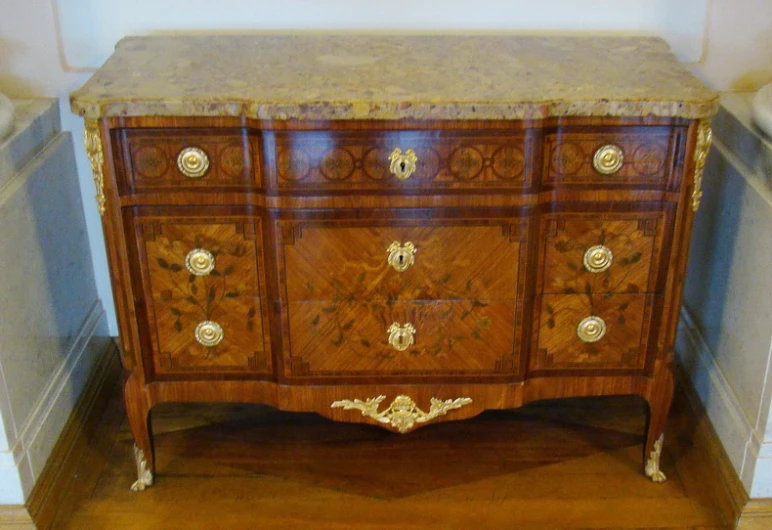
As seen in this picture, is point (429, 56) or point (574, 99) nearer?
point (574, 99)

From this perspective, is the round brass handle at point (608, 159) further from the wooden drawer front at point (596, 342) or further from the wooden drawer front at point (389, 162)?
the wooden drawer front at point (596, 342)

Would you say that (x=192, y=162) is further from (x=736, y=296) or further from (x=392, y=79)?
(x=736, y=296)

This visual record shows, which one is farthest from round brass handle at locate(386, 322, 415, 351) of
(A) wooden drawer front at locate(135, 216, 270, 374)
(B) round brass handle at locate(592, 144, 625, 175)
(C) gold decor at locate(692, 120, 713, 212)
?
(C) gold decor at locate(692, 120, 713, 212)

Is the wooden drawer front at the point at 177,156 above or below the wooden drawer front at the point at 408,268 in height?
above

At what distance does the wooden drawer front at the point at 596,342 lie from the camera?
5.63 feet

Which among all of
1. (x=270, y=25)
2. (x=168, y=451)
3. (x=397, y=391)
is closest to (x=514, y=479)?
(x=397, y=391)

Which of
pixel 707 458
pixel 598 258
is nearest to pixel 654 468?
pixel 707 458

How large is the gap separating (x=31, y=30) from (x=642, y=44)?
1.50 metres

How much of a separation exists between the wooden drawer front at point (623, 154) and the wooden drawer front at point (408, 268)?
14cm

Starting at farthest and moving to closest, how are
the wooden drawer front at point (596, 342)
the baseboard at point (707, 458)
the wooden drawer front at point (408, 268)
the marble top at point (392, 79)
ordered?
the baseboard at point (707, 458), the wooden drawer front at point (596, 342), the wooden drawer front at point (408, 268), the marble top at point (392, 79)

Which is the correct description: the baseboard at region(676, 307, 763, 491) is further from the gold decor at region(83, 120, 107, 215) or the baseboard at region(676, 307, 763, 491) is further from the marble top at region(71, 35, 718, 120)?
the gold decor at region(83, 120, 107, 215)

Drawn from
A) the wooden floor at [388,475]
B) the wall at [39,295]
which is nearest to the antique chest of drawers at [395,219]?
the wooden floor at [388,475]

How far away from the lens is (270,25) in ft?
6.61

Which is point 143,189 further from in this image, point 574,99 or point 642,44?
point 642,44
